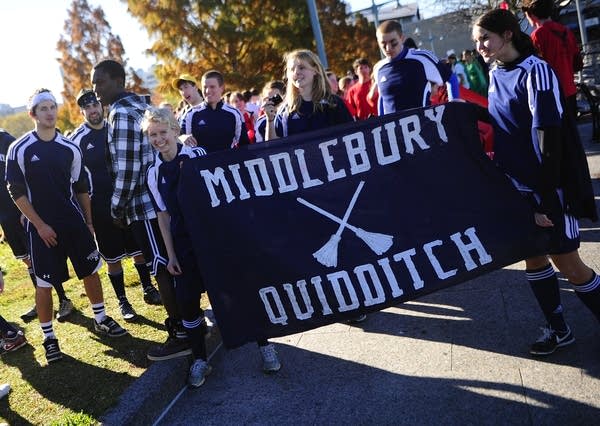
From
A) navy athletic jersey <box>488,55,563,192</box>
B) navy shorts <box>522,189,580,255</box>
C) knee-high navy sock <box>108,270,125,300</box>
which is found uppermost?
navy athletic jersey <box>488,55,563,192</box>

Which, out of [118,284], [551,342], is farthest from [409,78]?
[118,284]

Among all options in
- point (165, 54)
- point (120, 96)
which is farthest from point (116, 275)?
point (165, 54)

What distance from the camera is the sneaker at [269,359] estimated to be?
159 inches

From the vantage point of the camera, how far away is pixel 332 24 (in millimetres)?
30391

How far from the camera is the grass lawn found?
391 centimetres

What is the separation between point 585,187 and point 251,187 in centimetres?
192

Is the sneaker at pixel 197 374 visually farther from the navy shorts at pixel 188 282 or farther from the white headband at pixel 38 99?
the white headband at pixel 38 99

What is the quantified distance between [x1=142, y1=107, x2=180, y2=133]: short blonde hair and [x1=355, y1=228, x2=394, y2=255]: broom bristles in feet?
4.84

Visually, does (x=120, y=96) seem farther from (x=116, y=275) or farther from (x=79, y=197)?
(x=116, y=275)

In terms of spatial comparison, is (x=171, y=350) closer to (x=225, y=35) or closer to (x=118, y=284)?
(x=118, y=284)

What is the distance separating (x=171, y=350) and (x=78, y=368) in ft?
2.77

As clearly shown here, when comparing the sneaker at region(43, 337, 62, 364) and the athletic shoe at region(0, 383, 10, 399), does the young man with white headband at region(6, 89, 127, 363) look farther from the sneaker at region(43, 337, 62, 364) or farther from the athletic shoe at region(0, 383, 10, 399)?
the athletic shoe at region(0, 383, 10, 399)

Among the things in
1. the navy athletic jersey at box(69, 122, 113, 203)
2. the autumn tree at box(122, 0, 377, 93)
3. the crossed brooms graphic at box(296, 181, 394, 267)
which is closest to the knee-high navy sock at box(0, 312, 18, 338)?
the navy athletic jersey at box(69, 122, 113, 203)

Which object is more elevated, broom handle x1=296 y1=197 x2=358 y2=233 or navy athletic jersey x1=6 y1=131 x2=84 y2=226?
navy athletic jersey x1=6 y1=131 x2=84 y2=226
